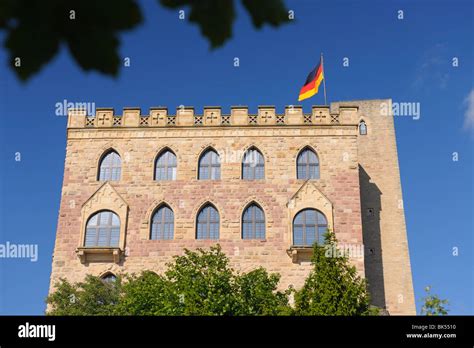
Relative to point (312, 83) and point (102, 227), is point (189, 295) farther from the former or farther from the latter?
point (312, 83)

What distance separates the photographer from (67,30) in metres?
1.50

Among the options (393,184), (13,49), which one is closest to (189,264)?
(393,184)

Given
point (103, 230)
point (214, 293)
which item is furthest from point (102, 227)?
point (214, 293)

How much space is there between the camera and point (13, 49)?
1.46 meters

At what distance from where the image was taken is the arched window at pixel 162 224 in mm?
23578

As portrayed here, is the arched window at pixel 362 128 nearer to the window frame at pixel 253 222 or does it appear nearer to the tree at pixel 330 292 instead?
the window frame at pixel 253 222

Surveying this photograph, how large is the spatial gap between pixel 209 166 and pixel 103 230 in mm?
4950

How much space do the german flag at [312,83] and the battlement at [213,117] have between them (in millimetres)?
1613

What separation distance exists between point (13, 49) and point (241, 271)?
21.9m

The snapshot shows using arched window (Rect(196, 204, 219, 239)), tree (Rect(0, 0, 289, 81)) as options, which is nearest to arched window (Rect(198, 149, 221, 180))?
arched window (Rect(196, 204, 219, 239))

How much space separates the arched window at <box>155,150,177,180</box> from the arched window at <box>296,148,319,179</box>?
16.7 ft

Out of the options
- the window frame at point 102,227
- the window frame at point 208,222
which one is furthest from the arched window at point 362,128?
the window frame at point 102,227
